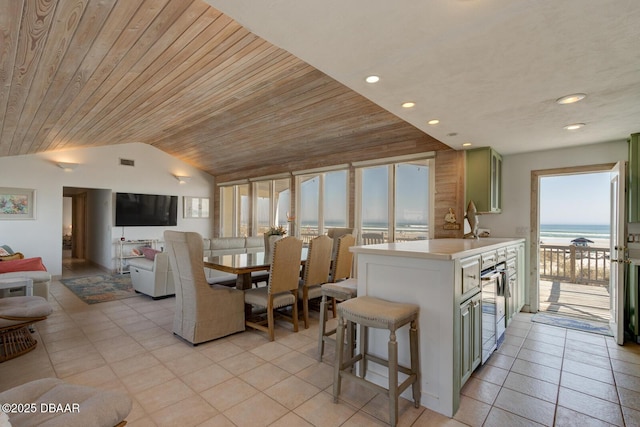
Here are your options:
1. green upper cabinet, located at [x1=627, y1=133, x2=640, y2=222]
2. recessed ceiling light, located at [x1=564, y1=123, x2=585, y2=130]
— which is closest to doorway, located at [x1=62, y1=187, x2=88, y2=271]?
recessed ceiling light, located at [x1=564, y1=123, x2=585, y2=130]

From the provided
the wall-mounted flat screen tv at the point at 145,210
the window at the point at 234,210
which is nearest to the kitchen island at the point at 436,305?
the window at the point at 234,210

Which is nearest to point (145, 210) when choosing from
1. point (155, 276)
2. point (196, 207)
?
point (196, 207)

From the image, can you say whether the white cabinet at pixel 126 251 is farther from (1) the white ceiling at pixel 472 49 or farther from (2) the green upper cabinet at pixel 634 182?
(2) the green upper cabinet at pixel 634 182

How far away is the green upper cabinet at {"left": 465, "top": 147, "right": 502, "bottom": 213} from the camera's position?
159 inches

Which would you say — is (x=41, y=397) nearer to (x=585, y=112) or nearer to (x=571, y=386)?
(x=571, y=386)

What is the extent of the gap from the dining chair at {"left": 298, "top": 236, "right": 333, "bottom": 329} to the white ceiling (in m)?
1.71

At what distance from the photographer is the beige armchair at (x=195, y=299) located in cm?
301

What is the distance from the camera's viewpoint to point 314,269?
3658 millimetres

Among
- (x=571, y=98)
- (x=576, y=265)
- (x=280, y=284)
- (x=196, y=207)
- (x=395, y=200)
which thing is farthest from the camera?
(x=196, y=207)

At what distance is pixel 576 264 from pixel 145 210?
9.74 metres

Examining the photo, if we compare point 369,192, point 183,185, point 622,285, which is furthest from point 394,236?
point 183,185

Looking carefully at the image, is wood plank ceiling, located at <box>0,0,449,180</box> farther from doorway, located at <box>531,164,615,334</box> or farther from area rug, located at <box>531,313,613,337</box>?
area rug, located at <box>531,313,613,337</box>

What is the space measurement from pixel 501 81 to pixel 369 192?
11.6ft

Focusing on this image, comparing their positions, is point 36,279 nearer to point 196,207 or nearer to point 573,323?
point 196,207
